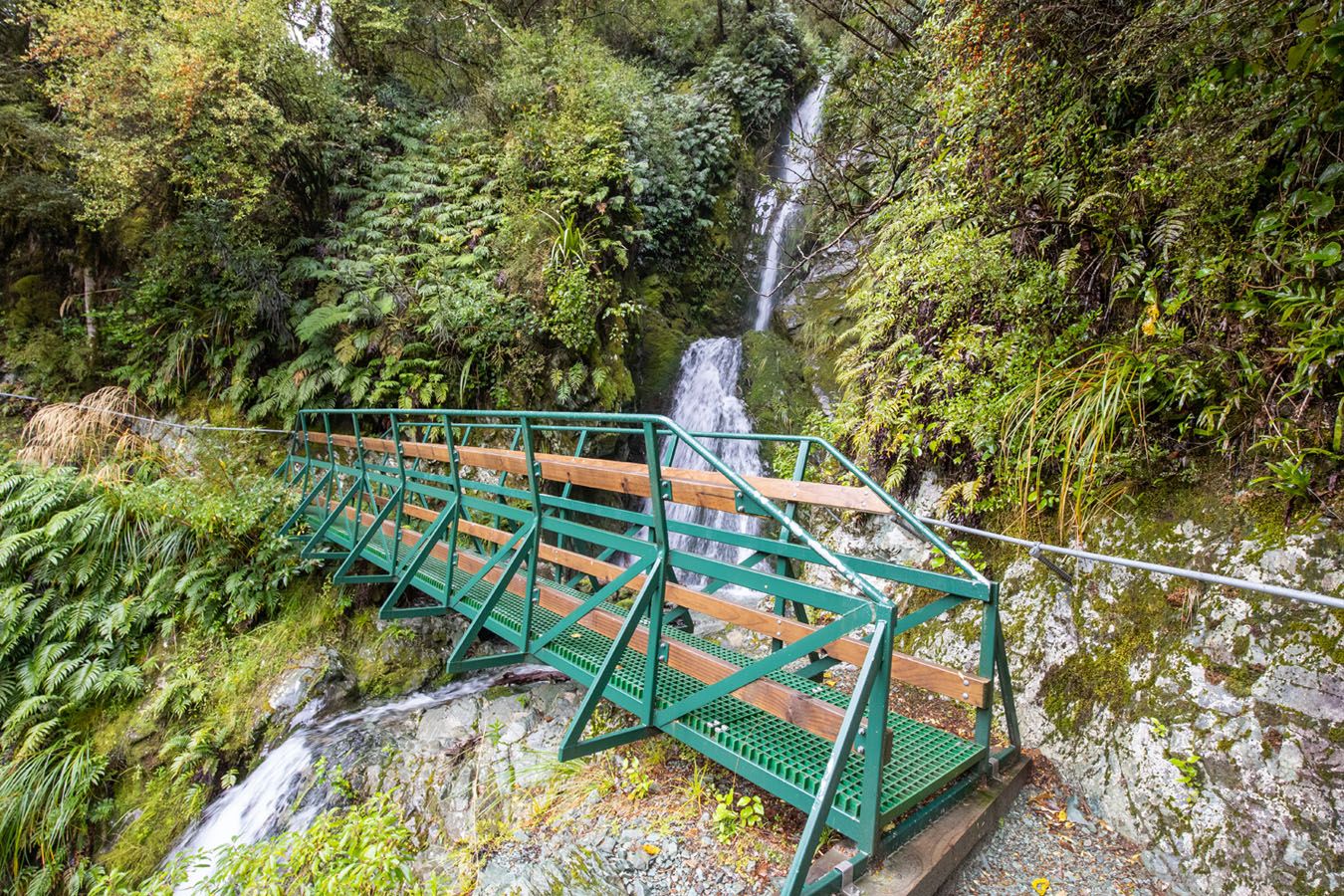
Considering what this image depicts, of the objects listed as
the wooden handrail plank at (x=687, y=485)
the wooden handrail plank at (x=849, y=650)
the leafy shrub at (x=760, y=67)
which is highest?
the leafy shrub at (x=760, y=67)

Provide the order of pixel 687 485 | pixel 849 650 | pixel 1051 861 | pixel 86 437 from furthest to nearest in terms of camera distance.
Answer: pixel 86 437, pixel 687 485, pixel 1051 861, pixel 849 650

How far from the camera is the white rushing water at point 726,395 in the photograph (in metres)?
7.62

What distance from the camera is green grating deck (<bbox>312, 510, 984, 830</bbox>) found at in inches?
82.1

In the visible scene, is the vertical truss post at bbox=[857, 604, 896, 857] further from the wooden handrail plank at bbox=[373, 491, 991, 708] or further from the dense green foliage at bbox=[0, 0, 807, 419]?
the dense green foliage at bbox=[0, 0, 807, 419]

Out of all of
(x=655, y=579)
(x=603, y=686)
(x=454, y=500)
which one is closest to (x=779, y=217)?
(x=454, y=500)

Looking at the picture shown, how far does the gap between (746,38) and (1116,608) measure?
15402mm

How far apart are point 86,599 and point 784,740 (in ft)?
23.9

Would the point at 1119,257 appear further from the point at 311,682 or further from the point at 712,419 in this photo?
the point at 311,682

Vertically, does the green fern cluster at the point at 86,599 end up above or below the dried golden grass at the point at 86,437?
below

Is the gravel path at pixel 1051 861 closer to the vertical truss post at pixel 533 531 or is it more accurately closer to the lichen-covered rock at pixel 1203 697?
the lichen-covered rock at pixel 1203 697

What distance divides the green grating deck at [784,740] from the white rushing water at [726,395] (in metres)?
3.11

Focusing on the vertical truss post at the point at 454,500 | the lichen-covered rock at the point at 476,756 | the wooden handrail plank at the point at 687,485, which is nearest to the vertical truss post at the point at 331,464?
the vertical truss post at the point at 454,500

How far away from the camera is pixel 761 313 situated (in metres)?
11.5

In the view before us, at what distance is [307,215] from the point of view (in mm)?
9070
